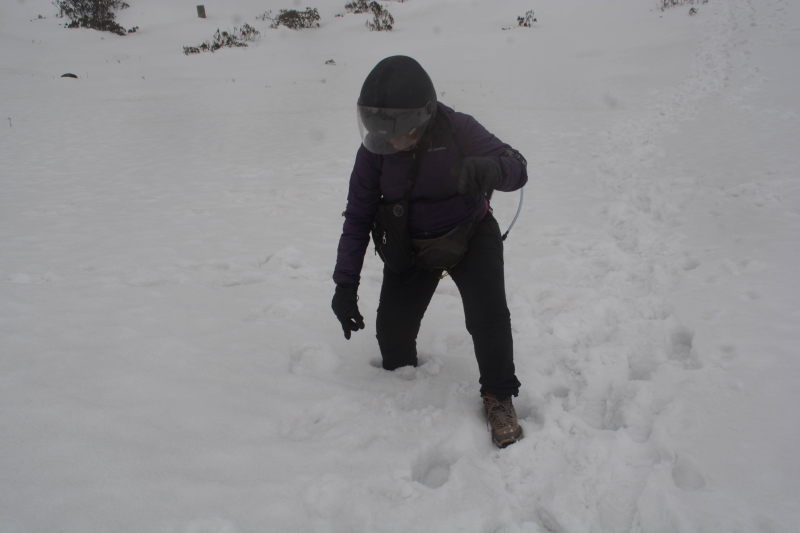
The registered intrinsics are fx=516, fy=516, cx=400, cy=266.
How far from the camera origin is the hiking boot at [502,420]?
2.54 metres

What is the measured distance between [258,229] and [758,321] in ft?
15.4

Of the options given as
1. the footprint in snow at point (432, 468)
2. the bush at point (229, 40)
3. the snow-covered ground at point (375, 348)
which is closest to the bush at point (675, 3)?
the snow-covered ground at point (375, 348)

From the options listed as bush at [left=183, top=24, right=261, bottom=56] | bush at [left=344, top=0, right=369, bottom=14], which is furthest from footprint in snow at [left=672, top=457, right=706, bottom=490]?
bush at [left=344, top=0, right=369, bottom=14]

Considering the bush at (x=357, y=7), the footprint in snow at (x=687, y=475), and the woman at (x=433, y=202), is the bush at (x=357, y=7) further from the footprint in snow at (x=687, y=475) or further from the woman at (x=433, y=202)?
the footprint in snow at (x=687, y=475)

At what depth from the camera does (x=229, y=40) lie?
65.7 ft

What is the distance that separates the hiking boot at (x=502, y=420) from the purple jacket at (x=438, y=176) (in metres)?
0.93

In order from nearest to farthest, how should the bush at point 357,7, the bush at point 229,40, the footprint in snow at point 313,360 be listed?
the footprint in snow at point 313,360 < the bush at point 229,40 < the bush at point 357,7

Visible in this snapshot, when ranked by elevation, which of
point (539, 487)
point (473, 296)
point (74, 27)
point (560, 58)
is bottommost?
point (539, 487)

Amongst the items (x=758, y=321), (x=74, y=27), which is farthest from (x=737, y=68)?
(x=74, y=27)

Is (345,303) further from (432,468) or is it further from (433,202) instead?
(432,468)

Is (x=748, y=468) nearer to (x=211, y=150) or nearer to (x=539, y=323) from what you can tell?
(x=539, y=323)

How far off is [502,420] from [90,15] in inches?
1003

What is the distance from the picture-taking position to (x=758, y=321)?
3225mm

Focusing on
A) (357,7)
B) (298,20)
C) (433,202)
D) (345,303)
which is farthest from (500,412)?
(357,7)
